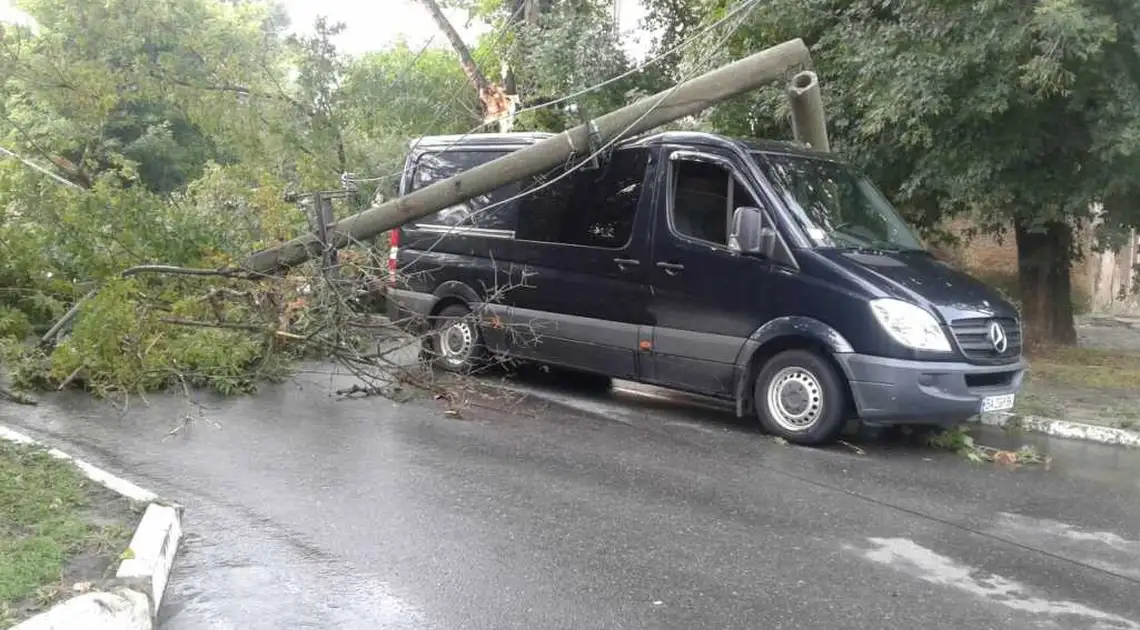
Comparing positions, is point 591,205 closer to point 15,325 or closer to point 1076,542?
point 1076,542

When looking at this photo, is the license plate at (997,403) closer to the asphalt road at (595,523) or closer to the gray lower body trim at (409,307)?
the asphalt road at (595,523)

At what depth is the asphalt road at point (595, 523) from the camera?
460 cm

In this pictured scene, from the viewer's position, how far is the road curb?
336 inches

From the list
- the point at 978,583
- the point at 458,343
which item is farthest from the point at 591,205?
the point at 978,583

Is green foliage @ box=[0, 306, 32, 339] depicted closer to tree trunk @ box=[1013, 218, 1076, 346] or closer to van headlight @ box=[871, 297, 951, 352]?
van headlight @ box=[871, 297, 951, 352]

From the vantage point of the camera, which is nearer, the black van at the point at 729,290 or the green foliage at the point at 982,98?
the black van at the point at 729,290

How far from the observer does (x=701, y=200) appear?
8562 millimetres

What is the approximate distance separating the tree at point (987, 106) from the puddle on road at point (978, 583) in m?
4.78

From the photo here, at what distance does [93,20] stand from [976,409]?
8.28 meters

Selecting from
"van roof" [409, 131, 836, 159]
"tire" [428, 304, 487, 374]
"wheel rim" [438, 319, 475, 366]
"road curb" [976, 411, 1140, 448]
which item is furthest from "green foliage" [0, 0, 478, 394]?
"road curb" [976, 411, 1140, 448]

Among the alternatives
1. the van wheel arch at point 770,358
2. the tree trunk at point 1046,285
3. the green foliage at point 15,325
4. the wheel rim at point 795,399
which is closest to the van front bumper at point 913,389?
the van wheel arch at point 770,358

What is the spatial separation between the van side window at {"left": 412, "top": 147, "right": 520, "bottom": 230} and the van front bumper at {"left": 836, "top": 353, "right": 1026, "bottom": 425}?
365 cm

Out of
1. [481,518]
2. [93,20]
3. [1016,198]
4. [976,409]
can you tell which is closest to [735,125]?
[1016,198]

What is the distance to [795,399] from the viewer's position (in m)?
7.94
